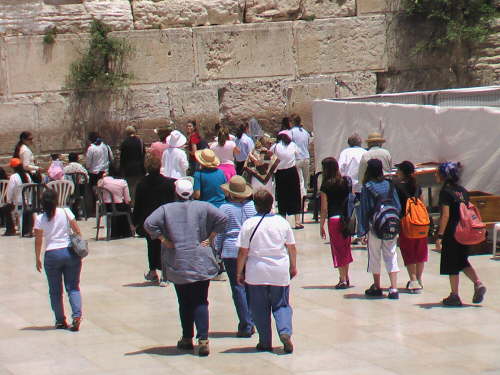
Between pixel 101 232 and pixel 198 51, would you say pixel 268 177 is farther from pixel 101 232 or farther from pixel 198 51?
pixel 198 51

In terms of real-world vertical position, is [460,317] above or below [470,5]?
below

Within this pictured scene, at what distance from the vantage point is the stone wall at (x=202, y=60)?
1806 centimetres

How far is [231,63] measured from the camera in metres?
18.8

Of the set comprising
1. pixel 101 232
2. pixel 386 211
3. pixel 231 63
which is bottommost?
pixel 101 232

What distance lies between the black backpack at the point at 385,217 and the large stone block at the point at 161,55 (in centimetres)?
890

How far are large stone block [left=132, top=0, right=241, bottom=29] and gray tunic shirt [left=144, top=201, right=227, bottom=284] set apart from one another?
10.5 metres

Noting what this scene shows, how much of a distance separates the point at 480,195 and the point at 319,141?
4.68 metres

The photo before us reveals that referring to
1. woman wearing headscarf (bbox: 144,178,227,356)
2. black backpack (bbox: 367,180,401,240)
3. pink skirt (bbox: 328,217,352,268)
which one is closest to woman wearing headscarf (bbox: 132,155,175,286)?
pink skirt (bbox: 328,217,352,268)

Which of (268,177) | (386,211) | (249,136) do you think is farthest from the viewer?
(249,136)

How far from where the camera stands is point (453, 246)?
977 centimetres

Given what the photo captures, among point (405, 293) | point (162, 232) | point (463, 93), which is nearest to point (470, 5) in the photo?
point (463, 93)

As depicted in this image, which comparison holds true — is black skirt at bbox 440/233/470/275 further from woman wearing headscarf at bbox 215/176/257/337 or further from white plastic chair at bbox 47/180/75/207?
white plastic chair at bbox 47/180/75/207

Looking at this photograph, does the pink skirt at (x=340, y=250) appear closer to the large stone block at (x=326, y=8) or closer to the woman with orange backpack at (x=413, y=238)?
the woman with orange backpack at (x=413, y=238)

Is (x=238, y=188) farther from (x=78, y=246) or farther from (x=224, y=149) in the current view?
(x=224, y=149)
